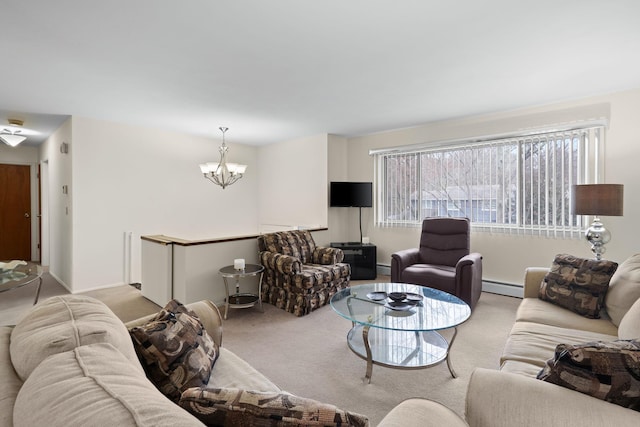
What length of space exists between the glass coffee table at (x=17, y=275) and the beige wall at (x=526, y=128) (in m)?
3.95

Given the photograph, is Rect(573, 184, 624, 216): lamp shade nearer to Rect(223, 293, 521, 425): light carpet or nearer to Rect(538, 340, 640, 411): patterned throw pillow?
Rect(223, 293, 521, 425): light carpet

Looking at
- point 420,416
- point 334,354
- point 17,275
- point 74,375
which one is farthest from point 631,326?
point 17,275

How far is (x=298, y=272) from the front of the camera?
3.42m

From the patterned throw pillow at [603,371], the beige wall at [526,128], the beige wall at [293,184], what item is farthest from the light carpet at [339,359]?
the beige wall at [293,184]

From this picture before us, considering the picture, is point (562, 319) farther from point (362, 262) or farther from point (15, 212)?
point (15, 212)

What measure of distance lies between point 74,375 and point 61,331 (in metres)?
0.30

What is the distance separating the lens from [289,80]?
3.01 m

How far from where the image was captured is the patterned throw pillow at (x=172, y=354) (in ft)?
3.76

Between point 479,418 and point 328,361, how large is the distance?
4.90 ft

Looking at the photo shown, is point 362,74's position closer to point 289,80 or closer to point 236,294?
point 289,80

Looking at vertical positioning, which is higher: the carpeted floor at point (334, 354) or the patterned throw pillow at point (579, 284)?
the patterned throw pillow at point (579, 284)

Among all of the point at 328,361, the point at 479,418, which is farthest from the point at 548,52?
the point at 328,361

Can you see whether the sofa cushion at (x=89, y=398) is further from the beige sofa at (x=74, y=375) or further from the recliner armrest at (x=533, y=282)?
the recliner armrest at (x=533, y=282)

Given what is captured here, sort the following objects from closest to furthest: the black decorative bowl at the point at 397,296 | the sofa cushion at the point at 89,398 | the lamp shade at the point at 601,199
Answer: the sofa cushion at the point at 89,398
the black decorative bowl at the point at 397,296
the lamp shade at the point at 601,199
